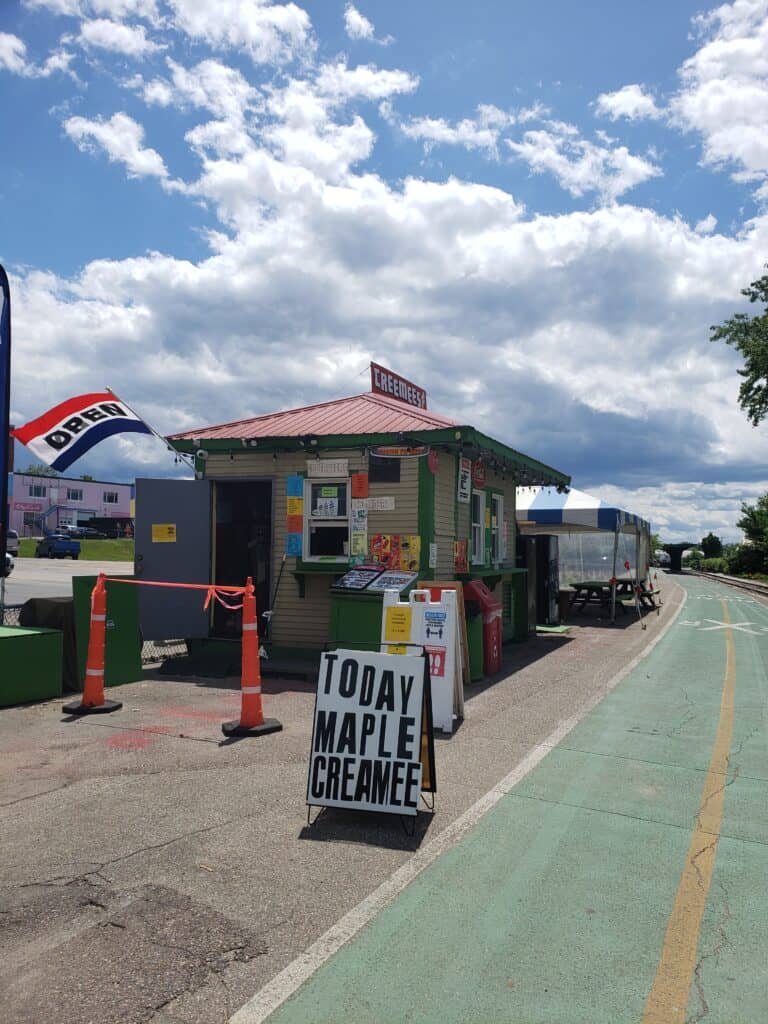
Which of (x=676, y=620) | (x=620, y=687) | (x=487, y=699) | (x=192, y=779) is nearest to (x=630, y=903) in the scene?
(x=192, y=779)

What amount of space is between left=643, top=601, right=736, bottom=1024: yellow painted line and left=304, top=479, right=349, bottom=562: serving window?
6.81m

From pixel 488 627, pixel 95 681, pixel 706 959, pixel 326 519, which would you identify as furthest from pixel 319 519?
pixel 706 959

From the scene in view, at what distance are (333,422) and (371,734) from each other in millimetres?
8041

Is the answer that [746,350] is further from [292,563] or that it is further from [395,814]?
[395,814]

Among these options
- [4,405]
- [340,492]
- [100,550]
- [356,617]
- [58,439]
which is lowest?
[356,617]

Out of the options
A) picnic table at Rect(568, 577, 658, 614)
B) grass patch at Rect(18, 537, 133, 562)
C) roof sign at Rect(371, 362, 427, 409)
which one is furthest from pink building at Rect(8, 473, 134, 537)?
roof sign at Rect(371, 362, 427, 409)

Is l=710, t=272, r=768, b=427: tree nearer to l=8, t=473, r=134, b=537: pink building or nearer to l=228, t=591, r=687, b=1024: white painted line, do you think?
l=228, t=591, r=687, b=1024: white painted line

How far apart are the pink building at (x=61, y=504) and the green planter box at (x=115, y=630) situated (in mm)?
60321

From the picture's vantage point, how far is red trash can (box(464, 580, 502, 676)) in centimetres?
1138

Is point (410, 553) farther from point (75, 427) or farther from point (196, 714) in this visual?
point (75, 427)

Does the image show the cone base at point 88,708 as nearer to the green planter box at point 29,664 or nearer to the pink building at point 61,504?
the green planter box at point 29,664

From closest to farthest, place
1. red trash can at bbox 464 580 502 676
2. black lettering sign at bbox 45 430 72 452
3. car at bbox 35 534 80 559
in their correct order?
black lettering sign at bbox 45 430 72 452, red trash can at bbox 464 580 502 676, car at bbox 35 534 80 559

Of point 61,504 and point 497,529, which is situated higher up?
point 61,504

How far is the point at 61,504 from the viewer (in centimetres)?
7456
